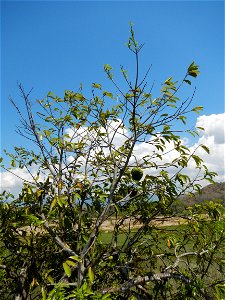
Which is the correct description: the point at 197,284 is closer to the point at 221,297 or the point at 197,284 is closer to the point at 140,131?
the point at 221,297

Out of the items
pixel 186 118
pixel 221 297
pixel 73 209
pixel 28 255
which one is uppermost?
pixel 186 118

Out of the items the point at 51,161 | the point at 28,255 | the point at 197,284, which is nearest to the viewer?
the point at 197,284

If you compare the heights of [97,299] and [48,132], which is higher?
[48,132]

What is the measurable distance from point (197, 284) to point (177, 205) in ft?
3.69

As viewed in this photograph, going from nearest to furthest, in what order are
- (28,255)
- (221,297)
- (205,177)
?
(221,297) < (205,177) < (28,255)

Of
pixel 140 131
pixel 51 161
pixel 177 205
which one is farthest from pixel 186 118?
pixel 51 161

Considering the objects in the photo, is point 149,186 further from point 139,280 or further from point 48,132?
point 48,132

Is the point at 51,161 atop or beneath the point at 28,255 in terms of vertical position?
atop

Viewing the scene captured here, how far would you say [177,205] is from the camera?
403 centimetres

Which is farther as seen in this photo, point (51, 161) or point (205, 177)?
point (51, 161)

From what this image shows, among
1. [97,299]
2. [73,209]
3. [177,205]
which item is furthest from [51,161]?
[97,299]

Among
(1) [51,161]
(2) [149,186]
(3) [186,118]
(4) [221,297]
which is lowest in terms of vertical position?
(4) [221,297]

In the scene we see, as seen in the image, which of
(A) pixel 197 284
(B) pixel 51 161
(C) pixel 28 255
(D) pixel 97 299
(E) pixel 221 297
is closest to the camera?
(D) pixel 97 299

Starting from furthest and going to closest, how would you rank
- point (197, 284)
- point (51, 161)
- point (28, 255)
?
point (51, 161) → point (28, 255) → point (197, 284)
